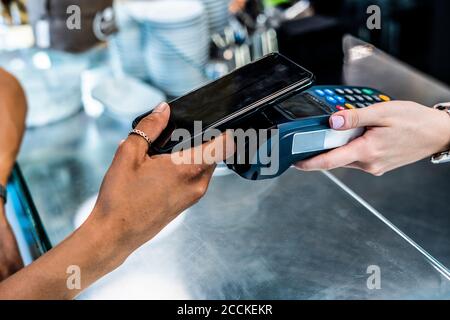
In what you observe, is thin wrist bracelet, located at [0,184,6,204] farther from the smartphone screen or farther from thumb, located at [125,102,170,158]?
the smartphone screen

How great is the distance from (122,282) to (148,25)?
2.33ft

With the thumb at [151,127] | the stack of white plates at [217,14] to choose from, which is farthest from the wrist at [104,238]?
the stack of white plates at [217,14]

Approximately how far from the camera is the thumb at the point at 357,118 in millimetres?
793

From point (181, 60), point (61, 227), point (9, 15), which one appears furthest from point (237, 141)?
point (9, 15)

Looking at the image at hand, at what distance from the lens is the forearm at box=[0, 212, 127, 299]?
702mm

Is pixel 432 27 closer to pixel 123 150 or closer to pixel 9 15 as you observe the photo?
pixel 9 15

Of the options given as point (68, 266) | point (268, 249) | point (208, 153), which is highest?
point (208, 153)

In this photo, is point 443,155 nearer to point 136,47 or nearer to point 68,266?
point 68,266

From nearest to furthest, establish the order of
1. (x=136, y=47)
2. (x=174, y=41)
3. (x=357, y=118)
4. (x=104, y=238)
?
(x=104, y=238)
(x=357, y=118)
(x=174, y=41)
(x=136, y=47)

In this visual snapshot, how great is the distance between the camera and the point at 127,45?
139 centimetres

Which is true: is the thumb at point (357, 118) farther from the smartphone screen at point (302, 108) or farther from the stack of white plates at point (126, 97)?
the stack of white plates at point (126, 97)

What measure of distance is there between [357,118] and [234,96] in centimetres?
20

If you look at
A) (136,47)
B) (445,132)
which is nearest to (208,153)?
(445,132)

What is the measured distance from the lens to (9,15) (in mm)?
1496
